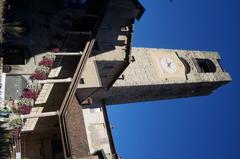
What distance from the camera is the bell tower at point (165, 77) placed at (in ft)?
103

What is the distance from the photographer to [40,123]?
923 inches

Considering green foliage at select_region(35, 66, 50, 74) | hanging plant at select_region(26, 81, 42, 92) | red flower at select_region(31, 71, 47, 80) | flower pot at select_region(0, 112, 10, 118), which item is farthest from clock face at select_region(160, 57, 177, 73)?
flower pot at select_region(0, 112, 10, 118)

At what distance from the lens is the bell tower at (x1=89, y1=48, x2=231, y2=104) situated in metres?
31.3

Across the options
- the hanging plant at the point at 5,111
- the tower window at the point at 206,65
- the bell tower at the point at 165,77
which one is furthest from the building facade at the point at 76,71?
the tower window at the point at 206,65

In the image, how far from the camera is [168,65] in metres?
34.8

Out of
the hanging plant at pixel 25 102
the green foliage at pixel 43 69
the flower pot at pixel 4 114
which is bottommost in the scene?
the flower pot at pixel 4 114

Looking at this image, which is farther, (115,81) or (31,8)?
(115,81)

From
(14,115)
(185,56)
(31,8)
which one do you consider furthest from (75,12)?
(185,56)

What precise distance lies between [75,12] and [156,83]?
11.1 m

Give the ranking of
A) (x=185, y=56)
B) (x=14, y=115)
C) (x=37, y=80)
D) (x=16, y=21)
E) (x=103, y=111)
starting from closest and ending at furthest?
(x=14, y=115) < (x=37, y=80) < (x=16, y=21) < (x=103, y=111) < (x=185, y=56)

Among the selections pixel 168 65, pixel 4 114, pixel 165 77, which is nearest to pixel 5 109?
pixel 4 114

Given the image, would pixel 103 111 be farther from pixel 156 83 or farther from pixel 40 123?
pixel 40 123

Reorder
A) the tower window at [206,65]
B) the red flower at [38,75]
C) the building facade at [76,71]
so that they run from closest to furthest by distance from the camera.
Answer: the red flower at [38,75]
the building facade at [76,71]
the tower window at [206,65]

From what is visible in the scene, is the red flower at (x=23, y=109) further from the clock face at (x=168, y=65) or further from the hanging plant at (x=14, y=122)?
the clock face at (x=168, y=65)
